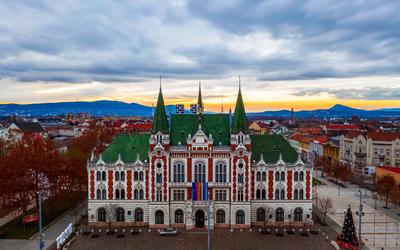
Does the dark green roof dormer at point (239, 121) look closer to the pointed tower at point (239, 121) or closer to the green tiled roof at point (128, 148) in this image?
the pointed tower at point (239, 121)

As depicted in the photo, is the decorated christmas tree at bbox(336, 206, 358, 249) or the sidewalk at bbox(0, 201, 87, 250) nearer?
the decorated christmas tree at bbox(336, 206, 358, 249)

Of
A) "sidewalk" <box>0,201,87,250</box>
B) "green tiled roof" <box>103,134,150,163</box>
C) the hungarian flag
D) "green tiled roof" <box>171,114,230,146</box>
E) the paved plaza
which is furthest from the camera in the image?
"green tiled roof" <box>103,134,150,163</box>

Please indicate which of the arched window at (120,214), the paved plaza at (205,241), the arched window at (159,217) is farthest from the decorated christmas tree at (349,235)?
the arched window at (120,214)

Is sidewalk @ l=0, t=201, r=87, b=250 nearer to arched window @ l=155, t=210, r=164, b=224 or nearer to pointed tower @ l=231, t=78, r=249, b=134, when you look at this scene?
arched window @ l=155, t=210, r=164, b=224

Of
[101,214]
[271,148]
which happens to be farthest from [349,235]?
[101,214]

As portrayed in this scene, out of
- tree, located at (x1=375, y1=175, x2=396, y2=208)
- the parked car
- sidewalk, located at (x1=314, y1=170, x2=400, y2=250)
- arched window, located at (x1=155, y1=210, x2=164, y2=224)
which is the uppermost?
tree, located at (x1=375, y1=175, x2=396, y2=208)

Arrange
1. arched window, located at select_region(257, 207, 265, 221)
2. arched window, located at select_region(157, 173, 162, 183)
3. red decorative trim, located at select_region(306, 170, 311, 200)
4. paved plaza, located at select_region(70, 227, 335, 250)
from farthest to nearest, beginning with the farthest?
1. arched window, located at select_region(257, 207, 265, 221)
2. red decorative trim, located at select_region(306, 170, 311, 200)
3. arched window, located at select_region(157, 173, 162, 183)
4. paved plaza, located at select_region(70, 227, 335, 250)

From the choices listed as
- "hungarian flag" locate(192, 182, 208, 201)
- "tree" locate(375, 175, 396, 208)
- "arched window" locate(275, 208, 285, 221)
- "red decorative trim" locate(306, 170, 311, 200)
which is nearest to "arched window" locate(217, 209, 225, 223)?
"hungarian flag" locate(192, 182, 208, 201)
